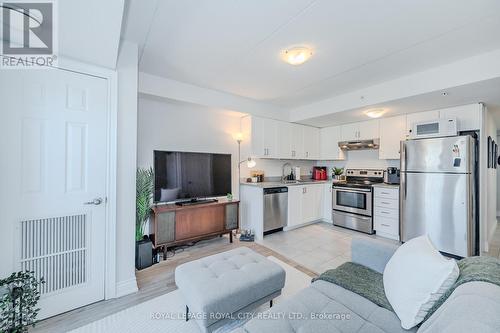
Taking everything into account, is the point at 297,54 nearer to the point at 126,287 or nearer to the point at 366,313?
the point at 366,313

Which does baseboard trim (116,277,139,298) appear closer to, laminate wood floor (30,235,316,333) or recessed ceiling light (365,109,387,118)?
laminate wood floor (30,235,316,333)

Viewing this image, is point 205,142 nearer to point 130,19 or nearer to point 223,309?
point 130,19

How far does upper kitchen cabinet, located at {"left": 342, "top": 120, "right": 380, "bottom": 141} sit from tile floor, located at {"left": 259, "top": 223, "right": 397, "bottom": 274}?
189 centimetres

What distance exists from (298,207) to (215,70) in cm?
291

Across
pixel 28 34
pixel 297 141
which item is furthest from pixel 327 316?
pixel 297 141

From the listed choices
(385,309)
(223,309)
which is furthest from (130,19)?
(385,309)

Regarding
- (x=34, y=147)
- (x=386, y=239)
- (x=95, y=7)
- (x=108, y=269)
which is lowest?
(x=386, y=239)

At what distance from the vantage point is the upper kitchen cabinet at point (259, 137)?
4031mm

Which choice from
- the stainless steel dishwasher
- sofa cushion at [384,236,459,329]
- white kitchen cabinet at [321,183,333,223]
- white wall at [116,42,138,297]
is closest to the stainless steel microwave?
white kitchen cabinet at [321,183,333,223]

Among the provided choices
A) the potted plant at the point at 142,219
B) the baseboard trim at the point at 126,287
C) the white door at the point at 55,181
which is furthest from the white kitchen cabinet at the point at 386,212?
the white door at the point at 55,181

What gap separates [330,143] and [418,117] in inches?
66.6

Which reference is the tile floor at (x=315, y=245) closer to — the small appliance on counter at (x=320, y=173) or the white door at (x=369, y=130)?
the small appliance on counter at (x=320, y=173)

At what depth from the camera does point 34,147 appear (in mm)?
1714

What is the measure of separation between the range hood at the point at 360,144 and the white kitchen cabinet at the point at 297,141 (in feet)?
2.86
